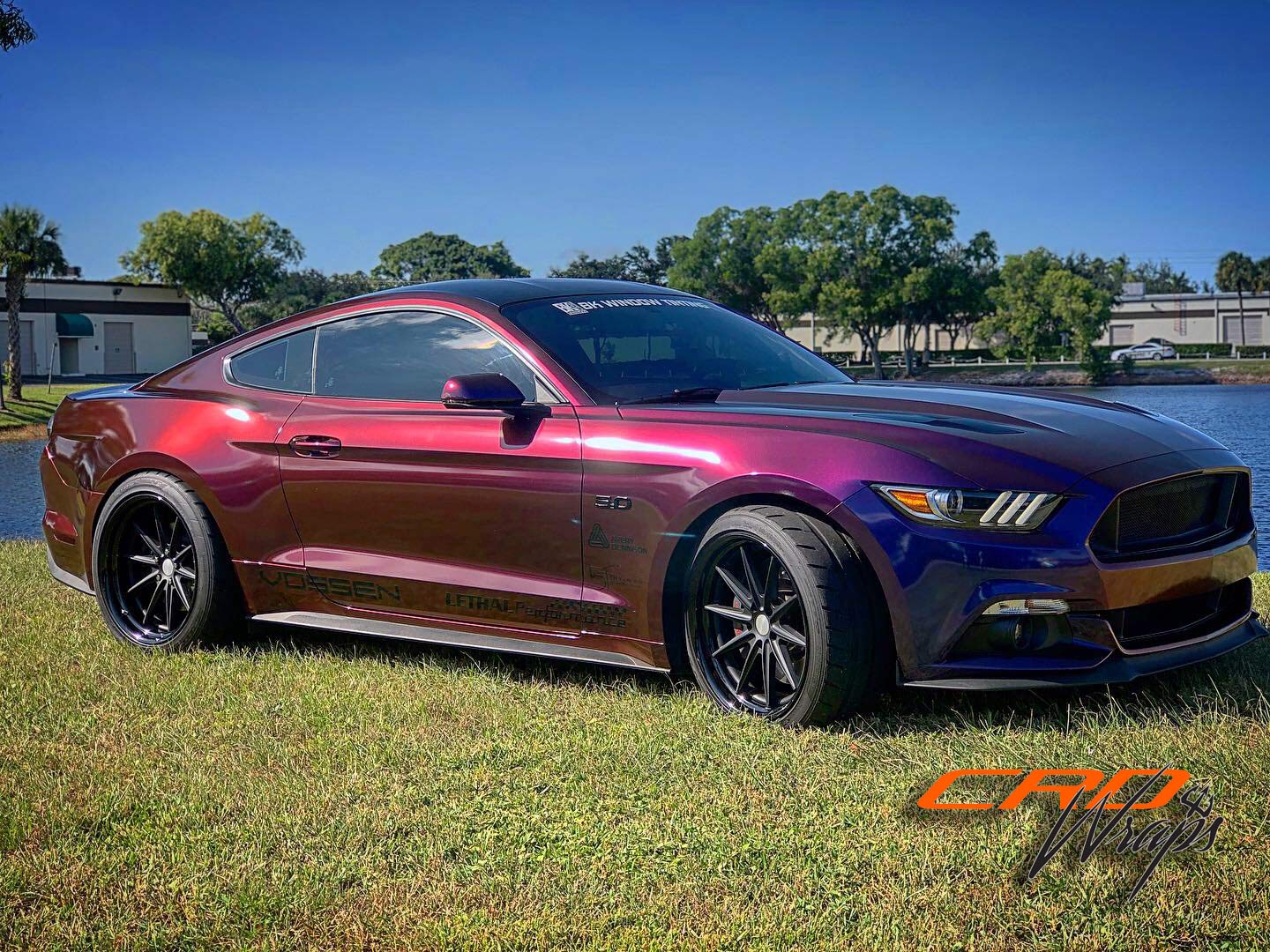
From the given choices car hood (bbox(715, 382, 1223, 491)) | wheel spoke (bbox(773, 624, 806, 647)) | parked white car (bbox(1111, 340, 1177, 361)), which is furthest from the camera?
parked white car (bbox(1111, 340, 1177, 361))

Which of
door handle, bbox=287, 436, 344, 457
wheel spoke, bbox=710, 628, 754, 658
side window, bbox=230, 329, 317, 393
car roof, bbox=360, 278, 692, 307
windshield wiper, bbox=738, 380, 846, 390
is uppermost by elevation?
car roof, bbox=360, 278, 692, 307

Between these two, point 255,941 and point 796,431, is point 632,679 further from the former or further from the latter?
point 255,941

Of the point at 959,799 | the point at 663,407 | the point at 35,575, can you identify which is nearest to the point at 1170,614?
the point at 959,799

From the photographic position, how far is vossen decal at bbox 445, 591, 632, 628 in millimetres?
4457

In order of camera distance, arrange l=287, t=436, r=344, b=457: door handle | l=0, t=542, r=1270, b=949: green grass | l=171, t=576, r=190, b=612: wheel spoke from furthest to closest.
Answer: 1. l=171, t=576, r=190, b=612: wheel spoke
2. l=287, t=436, r=344, b=457: door handle
3. l=0, t=542, r=1270, b=949: green grass

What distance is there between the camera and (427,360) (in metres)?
5.10

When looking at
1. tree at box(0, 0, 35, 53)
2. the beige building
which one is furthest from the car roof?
the beige building

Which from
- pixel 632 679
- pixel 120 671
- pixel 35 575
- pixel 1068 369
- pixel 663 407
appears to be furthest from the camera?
pixel 1068 369

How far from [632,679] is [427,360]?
1.49m

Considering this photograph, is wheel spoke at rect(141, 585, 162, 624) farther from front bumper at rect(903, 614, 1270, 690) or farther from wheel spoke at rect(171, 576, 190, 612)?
front bumper at rect(903, 614, 1270, 690)

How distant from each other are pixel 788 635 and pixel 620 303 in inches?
70.6

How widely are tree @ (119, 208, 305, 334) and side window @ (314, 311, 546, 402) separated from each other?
2952 inches

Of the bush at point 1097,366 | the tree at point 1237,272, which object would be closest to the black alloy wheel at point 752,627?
the bush at point 1097,366

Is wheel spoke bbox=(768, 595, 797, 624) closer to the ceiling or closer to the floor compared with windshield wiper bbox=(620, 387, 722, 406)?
closer to the floor
